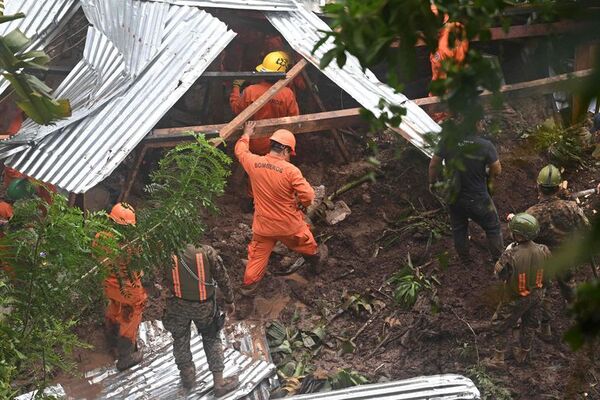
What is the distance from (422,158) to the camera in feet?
33.8

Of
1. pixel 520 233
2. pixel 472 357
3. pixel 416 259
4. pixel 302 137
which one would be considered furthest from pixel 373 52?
pixel 302 137

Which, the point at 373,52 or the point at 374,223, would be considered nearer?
the point at 373,52

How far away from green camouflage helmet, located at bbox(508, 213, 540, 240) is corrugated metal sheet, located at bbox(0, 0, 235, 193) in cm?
329

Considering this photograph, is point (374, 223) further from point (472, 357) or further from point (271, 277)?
point (472, 357)

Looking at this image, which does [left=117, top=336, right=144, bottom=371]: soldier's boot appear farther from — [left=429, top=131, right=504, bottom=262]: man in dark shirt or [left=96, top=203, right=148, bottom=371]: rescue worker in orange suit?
[left=429, top=131, right=504, bottom=262]: man in dark shirt

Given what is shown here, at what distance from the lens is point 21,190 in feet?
29.4

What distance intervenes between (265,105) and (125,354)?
297 cm

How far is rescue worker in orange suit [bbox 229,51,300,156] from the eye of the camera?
10.1m

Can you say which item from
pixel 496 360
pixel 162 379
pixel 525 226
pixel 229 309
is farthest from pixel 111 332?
pixel 525 226

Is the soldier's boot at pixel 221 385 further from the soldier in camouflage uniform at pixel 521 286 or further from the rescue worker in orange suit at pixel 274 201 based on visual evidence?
the soldier in camouflage uniform at pixel 521 286

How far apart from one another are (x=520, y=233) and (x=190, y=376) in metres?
3.05

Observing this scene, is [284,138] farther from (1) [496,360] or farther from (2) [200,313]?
(1) [496,360]

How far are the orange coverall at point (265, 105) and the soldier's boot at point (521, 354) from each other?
3439 mm

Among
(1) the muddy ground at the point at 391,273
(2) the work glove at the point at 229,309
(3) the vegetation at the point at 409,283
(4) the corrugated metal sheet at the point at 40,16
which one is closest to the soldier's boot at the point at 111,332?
(1) the muddy ground at the point at 391,273
